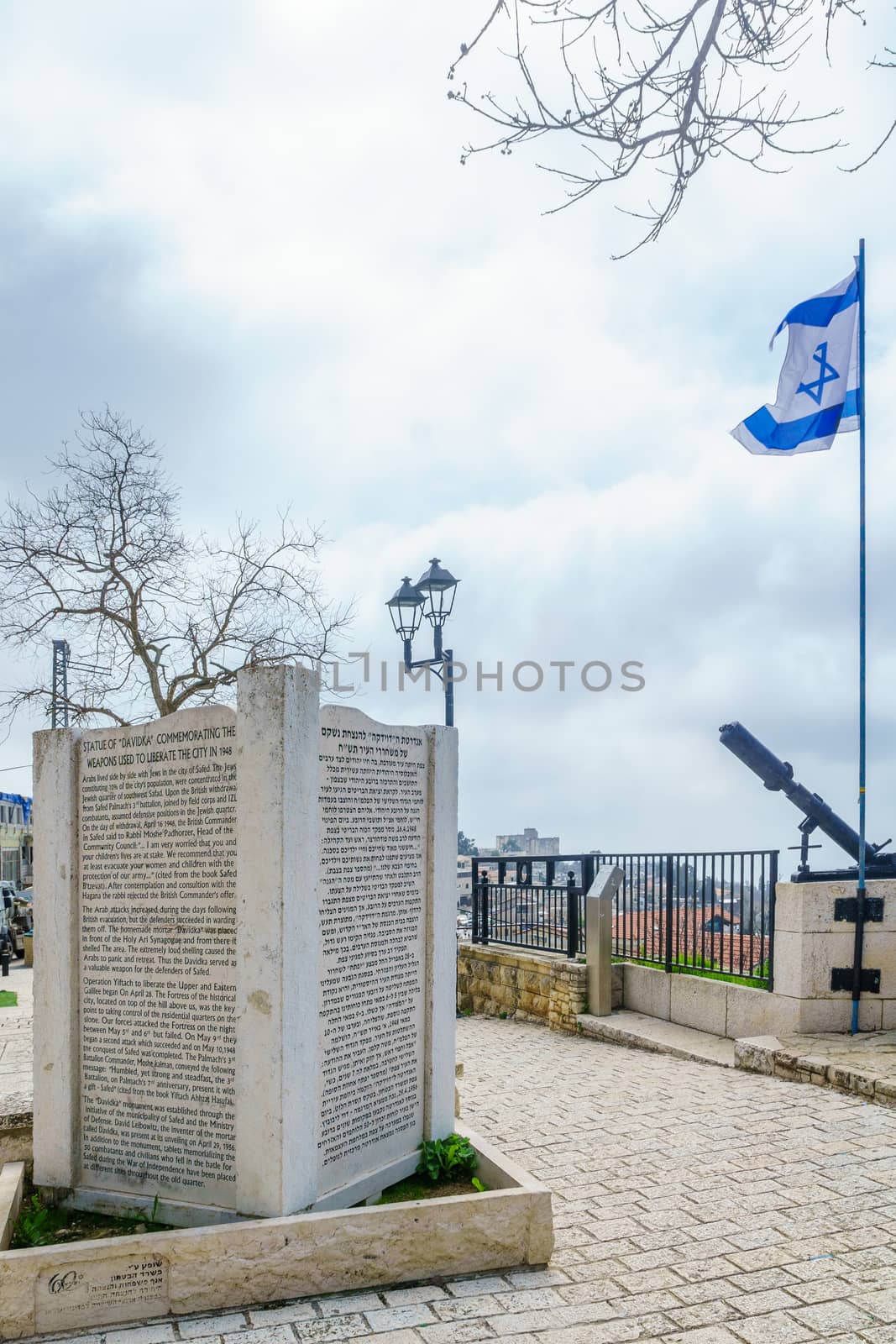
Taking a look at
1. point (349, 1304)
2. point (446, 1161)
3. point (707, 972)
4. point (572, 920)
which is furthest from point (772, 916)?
point (349, 1304)

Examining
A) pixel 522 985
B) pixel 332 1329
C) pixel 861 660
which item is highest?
pixel 861 660

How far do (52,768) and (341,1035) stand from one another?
199cm

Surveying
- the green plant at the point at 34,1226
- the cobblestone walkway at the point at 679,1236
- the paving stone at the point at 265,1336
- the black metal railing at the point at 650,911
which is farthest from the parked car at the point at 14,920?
the paving stone at the point at 265,1336

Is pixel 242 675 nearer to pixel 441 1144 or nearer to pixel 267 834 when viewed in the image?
pixel 267 834

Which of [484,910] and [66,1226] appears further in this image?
[484,910]

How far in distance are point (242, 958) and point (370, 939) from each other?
738 mm

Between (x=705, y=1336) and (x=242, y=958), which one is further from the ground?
(x=242, y=958)

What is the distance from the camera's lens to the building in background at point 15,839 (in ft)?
168

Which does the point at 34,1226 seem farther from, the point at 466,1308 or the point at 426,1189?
the point at 466,1308

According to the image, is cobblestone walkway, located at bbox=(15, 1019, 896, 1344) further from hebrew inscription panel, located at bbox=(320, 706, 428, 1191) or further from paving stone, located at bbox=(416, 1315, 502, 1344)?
hebrew inscription panel, located at bbox=(320, 706, 428, 1191)

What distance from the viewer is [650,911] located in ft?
36.2

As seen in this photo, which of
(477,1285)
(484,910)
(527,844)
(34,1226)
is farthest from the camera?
(527,844)

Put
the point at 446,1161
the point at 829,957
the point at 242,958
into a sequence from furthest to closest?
the point at 829,957
the point at 446,1161
the point at 242,958

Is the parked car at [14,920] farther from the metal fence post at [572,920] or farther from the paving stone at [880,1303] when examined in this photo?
the paving stone at [880,1303]
